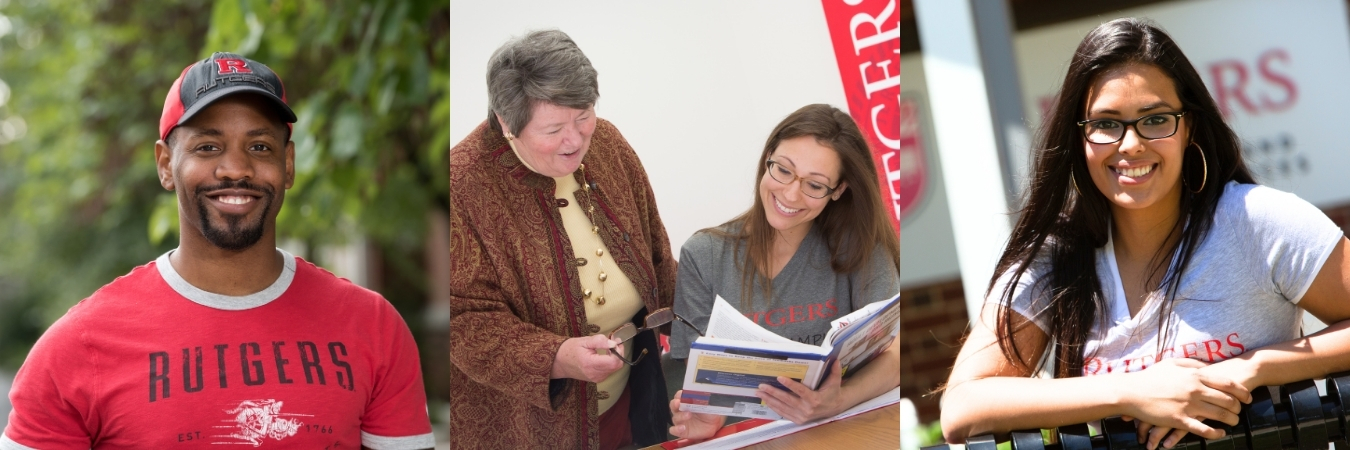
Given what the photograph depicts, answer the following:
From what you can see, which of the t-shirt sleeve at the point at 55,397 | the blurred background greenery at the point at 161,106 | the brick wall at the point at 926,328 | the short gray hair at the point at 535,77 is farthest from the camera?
the brick wall at the point at 926,328

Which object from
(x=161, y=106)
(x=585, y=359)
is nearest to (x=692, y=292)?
(x=585, y=359)

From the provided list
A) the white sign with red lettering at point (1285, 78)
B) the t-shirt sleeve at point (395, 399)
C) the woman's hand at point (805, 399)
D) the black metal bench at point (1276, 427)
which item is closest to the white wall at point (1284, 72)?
the white sign with red lettering at point (1285, 78)

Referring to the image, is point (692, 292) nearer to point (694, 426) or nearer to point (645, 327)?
point (645, 327)

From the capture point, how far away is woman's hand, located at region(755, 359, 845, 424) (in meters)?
1.71

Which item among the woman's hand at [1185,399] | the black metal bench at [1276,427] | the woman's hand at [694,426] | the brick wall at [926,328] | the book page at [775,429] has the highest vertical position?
the woman's hand at [694,426]

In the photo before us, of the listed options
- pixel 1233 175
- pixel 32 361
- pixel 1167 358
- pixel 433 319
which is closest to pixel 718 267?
pixel 1167 358

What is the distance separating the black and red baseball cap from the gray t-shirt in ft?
2.26

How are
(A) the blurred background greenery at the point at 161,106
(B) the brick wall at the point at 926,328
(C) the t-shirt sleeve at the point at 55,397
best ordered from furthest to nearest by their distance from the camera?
(B) the brick wall at the point at 926,328
(A) the blurred background greenery at the point at 161,106
(C) the t-shirt sleeve at the point at 55,397

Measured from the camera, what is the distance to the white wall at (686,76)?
5.51ft

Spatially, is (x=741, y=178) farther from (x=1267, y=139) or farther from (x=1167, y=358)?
(x=1267, y=139)

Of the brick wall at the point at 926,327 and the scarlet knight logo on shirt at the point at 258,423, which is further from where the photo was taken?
the brick wall at the point at 926,327

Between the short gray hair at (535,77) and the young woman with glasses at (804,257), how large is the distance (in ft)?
0.97

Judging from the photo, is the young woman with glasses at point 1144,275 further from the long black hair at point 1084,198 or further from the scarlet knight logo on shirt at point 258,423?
the scarlet knight logo on shirt at point 258,423

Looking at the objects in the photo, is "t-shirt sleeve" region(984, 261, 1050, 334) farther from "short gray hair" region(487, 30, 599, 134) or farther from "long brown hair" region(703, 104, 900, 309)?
"short gray hair" region(487, 30, 599, 134)
